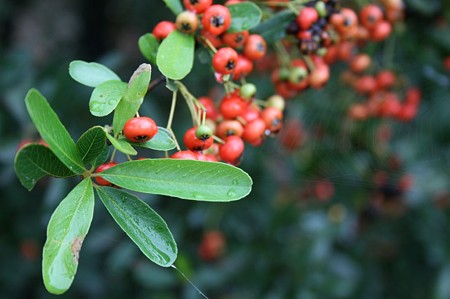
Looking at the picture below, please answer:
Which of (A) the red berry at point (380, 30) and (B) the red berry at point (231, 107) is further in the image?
(A) the red berry at point (380, 30)

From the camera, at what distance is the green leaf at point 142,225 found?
0.87m

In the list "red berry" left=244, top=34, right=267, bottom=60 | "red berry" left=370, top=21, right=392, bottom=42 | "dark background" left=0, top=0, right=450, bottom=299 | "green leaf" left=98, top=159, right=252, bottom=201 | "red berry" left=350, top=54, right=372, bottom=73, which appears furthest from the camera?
"dark background" left=0, top=0, right=450, bottom=299

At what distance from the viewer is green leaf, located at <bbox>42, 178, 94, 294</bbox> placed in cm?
78

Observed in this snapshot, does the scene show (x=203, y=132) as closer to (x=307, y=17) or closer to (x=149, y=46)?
(x=149, y=46)

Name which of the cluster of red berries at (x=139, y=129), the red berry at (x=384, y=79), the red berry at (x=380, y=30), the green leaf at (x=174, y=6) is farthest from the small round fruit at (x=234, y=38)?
the red berry at (x=384, y=79)

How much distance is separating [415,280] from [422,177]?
1.57 feet

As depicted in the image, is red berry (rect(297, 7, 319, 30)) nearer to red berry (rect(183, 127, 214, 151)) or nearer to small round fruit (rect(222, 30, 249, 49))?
small round fruit (rect(222, 30, 249, 49))

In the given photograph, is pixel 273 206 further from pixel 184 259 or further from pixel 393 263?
pixel 393 263

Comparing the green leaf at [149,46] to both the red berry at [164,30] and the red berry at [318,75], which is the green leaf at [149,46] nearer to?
the red berry at [164,30]

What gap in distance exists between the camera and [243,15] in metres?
1.11

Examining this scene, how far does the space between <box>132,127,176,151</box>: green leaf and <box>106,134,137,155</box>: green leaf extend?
31mm

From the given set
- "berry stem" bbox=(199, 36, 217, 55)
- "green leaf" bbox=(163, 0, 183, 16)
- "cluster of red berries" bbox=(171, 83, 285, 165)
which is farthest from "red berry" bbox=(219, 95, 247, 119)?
"green leaf" bbox=(163, 0, 183, 16)

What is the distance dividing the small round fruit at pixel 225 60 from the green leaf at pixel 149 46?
130mm

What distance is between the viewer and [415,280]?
2.51 metres
